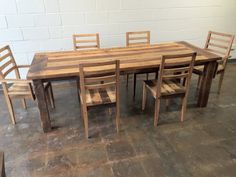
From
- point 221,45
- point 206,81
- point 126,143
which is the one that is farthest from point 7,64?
point 221,45

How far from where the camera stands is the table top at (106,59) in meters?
2.02

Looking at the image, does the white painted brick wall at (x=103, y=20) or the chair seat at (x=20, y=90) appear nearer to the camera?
the chair seat at (x=20, y=90)

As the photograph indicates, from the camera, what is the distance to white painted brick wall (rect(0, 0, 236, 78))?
300cm

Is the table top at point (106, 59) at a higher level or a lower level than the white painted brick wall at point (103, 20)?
lower

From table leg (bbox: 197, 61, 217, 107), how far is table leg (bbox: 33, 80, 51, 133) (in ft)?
6.41

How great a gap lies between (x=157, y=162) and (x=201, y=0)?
315cm

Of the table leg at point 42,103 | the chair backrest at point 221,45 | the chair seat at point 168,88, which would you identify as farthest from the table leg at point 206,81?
the table leg at point 42,103

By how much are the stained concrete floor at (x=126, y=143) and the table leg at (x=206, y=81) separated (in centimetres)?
12

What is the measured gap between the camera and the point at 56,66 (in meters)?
2.16

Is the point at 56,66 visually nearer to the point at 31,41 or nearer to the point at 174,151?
the point at 31,41

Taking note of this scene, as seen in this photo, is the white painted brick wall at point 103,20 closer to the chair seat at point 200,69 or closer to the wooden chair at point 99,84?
the chair seat at point 200,69

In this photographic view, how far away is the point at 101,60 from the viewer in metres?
2.31

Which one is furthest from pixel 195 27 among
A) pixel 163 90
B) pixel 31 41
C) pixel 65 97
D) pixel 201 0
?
pixel 31 41

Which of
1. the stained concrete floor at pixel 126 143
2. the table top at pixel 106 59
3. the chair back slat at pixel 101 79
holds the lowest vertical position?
the stained concrete floor at pixel 126 143
